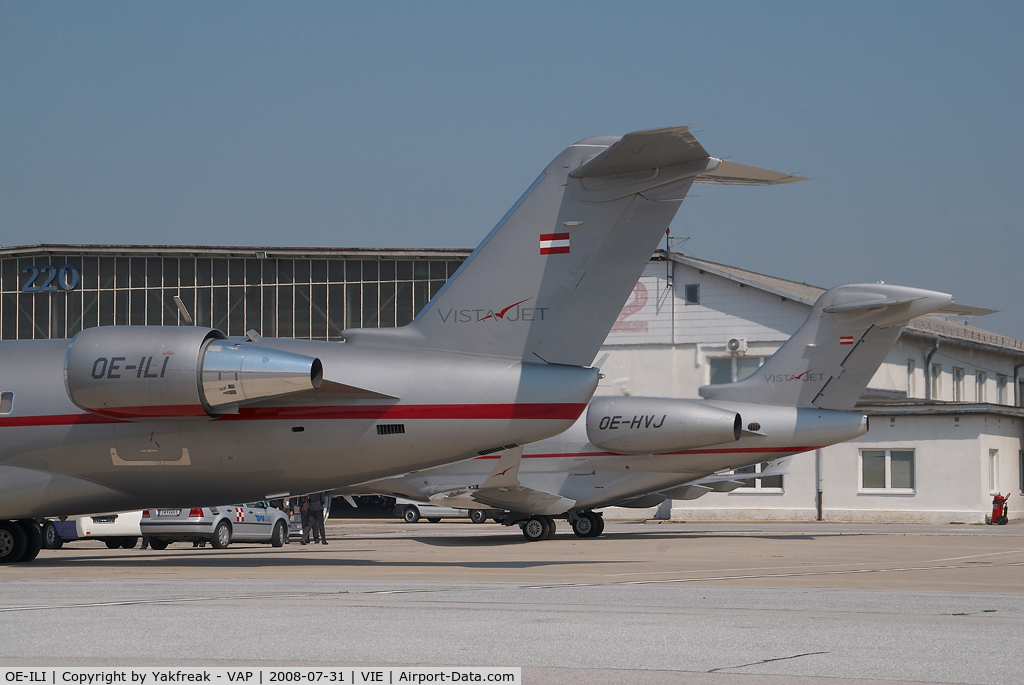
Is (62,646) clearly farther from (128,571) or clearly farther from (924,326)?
(924,326)

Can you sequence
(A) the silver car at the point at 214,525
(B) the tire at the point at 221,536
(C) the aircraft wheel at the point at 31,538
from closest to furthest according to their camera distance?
(C) the aircraft wheel at the point at 31,538, (A) the silver car at the point at 214,525, (B) the tire at the point at 221,536

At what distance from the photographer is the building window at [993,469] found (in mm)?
40031

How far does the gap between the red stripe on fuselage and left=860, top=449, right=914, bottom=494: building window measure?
2906cm

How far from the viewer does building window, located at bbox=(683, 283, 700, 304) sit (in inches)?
1831

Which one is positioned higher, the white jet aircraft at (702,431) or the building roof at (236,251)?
the building roof at (236,251)

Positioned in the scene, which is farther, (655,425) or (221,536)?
(655,425)

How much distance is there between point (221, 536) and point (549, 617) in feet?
59.2

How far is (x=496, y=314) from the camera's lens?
51.2 ft

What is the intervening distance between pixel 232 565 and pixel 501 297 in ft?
21.1

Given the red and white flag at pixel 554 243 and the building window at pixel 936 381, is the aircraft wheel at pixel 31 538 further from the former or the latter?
the building window at pixel 936 381

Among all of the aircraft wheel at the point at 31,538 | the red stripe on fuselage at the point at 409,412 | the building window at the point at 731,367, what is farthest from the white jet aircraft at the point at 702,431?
the building window at the point at 731,367

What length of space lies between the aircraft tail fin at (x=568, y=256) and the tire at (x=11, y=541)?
8082 millimetres
